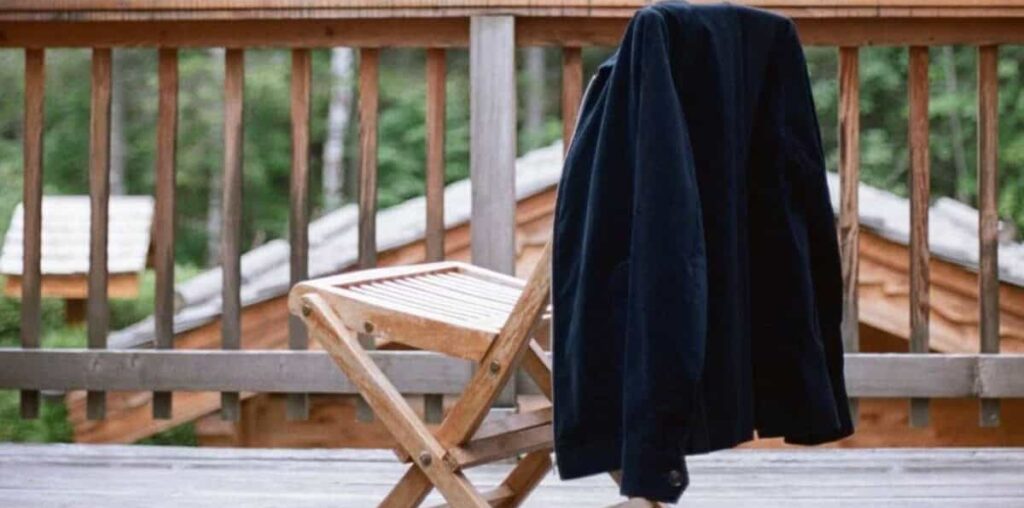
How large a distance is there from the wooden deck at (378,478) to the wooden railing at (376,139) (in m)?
0.15

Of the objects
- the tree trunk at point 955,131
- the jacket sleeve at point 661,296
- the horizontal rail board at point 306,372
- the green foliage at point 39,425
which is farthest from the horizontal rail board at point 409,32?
the tree trunk at point 955,131

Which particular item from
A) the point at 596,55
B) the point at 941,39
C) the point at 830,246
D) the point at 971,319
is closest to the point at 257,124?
the point at 596,55

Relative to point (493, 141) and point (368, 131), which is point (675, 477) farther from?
point (368, 131)

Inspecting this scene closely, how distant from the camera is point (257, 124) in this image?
1386cm

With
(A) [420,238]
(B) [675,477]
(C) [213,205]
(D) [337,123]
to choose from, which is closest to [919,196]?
(B) [675,477]

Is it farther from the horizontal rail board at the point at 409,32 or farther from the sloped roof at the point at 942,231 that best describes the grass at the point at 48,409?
the sloped roof at the point at 942,231

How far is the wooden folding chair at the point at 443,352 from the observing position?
6.69 feet

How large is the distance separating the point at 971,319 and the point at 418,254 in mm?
1859

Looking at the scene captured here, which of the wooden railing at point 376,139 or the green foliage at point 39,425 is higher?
the wooden railing at point 376,139

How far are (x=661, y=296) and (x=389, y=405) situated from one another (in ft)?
1.91

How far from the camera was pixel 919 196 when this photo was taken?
323cm

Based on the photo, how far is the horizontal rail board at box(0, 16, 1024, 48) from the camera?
320cm

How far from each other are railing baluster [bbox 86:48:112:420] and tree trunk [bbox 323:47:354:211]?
10.3m

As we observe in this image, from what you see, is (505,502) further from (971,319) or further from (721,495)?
(971,319)
